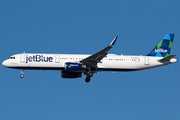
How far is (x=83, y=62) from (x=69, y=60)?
2504mm

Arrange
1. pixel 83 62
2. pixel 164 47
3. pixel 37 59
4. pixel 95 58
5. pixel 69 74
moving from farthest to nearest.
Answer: pixel 164 47, pixel 69 74, pixel 37 59, pixel 83 62, pixel 95 58

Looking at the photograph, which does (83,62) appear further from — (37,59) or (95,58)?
(37,59)

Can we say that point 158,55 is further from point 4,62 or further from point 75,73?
point 4,62

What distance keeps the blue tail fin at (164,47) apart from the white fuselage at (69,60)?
2.26 metres

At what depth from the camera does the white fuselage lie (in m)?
56.4

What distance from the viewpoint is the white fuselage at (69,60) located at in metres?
56.4

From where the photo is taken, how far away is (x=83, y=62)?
56.1m

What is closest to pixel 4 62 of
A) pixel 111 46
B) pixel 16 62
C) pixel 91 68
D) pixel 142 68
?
pixel 16 62

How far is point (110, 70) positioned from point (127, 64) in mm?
3002

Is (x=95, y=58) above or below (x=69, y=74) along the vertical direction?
above

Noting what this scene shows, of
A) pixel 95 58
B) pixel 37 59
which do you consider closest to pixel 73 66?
pixel 95 58

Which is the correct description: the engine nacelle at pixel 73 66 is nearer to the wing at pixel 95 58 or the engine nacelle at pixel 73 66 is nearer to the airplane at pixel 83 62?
the airplane at pixel 83 62

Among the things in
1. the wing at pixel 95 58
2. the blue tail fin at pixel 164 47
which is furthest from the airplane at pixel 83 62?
the blue tail fin at pixel 164 47

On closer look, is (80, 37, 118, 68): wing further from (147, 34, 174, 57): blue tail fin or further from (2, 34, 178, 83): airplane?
(147, 34, 174, 57): blue tail fin
